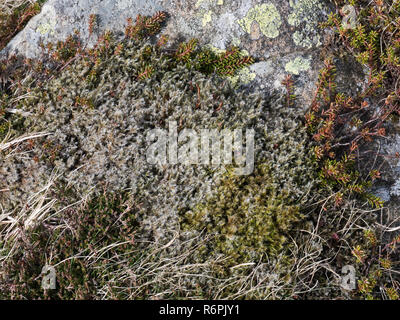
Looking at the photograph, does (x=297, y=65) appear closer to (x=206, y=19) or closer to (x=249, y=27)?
(x=249, y=27)

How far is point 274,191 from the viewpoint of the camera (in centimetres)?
414

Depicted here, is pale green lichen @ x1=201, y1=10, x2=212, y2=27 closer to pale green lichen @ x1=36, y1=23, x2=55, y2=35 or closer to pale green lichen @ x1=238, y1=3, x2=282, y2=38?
pale green lichen @ x1=238, y1=3, x2=282, y2=38

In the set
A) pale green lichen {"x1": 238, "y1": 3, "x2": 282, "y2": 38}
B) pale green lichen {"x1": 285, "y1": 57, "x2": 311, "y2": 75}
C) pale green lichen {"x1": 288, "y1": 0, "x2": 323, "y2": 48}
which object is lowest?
pale green lichen {"x1": 285, "y1": 57, "x2": 311, "y2": 75}

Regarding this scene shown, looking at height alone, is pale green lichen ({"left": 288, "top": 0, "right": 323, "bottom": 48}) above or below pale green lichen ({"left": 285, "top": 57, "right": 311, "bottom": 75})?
above

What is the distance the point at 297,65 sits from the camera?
4645mm

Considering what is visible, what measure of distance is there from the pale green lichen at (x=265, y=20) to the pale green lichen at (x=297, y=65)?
378 mm

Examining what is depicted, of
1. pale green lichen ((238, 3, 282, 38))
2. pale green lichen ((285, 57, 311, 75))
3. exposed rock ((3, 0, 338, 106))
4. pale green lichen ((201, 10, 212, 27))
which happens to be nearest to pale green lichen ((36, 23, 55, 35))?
exposed rock ((3, 0, 338, 106))

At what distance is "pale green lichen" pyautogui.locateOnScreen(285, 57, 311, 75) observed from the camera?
464cm

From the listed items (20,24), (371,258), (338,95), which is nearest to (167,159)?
(338,95)

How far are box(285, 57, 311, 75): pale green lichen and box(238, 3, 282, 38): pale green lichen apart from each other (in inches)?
14.9

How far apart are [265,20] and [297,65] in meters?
0.64

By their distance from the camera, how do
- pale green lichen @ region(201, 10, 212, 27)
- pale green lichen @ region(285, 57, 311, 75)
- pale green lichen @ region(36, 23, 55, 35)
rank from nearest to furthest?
pale green lichen @ region(285, 57, 311, 75) < pale green lichen @ region(201, 10, 212, 27) < pale green lichen @ region(36, 23, 55, 35)

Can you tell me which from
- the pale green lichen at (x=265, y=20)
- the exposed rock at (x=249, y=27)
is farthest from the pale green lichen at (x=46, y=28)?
the pale green lichen at (x=265, y=20)
